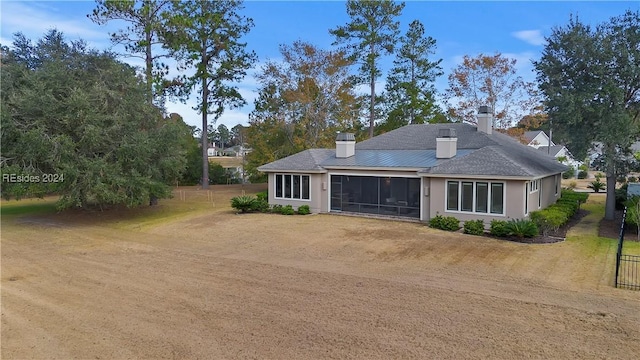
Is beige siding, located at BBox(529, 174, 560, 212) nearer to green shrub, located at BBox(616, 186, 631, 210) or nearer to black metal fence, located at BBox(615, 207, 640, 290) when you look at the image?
green shrub, located at BBox(616, 186, 631, 210)

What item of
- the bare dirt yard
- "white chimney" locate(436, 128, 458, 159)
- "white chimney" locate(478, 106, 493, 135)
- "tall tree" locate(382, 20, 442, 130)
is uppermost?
"tall tree" locate(382, 20, 442, 130)

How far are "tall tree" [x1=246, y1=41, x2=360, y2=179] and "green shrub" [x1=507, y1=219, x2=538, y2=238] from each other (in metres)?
18.6

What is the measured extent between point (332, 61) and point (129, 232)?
1951 cm

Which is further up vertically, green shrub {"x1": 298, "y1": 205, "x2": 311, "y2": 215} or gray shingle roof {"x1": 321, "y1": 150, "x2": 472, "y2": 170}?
gray shingle roof {"x1": 321, "y1": 150, "x2": 472, "y2": 170}

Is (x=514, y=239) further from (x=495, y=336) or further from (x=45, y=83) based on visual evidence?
(x=45, y=83)

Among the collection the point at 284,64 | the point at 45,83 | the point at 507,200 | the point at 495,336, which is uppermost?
the point at 284,64

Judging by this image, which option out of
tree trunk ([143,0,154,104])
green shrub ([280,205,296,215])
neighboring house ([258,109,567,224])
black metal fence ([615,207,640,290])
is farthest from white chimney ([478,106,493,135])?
tree trunk ([143,0,154,104])

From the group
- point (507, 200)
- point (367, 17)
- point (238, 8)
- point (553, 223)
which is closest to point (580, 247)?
point (553, 223)

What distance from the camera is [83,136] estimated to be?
17094 mm

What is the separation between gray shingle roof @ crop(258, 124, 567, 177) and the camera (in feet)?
53.0

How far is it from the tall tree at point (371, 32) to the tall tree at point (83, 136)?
1916cm

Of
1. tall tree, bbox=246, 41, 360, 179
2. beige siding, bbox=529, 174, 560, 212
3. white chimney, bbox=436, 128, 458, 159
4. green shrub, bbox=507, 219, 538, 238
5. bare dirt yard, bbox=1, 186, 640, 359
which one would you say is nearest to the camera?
bare dirt yard, bbox=1, 186, 640, 359

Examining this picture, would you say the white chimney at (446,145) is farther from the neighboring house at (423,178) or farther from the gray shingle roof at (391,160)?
the gray shingle roof at (391,160)

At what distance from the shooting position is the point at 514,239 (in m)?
14.3
